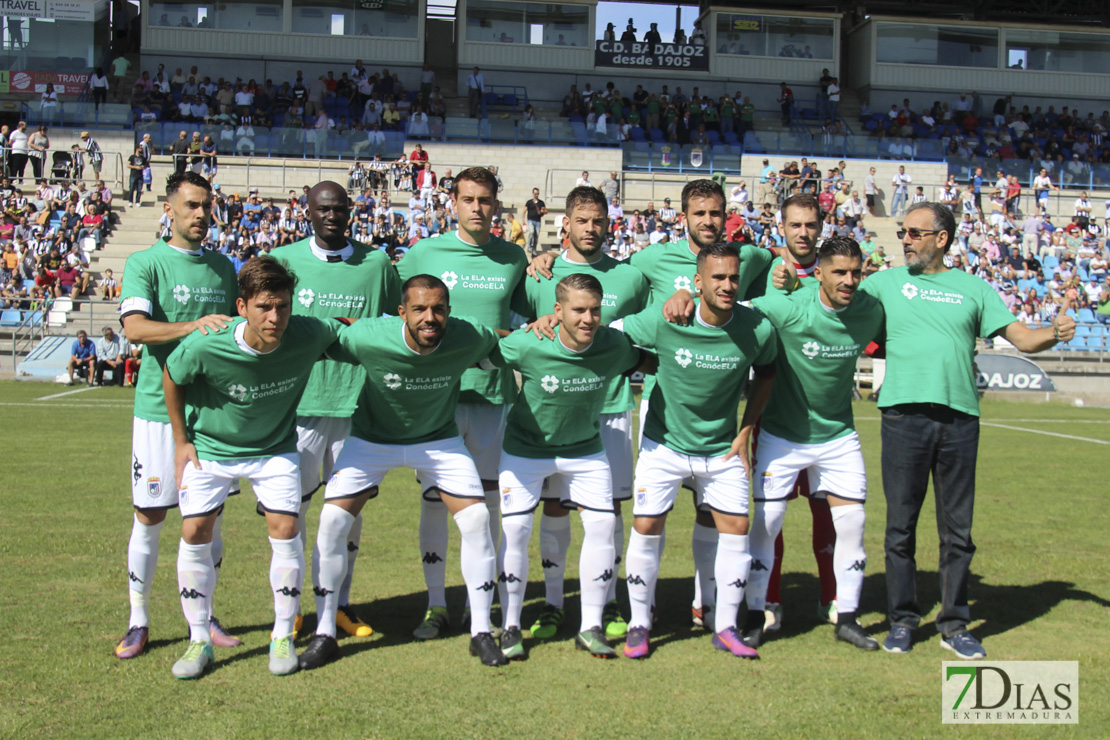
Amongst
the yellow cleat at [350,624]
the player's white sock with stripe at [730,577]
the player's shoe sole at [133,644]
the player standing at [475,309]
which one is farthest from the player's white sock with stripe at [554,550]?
the player's shoe sole at [133,644]

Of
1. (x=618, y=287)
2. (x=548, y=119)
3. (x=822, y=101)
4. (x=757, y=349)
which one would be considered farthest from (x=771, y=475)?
(x=822, y=101)

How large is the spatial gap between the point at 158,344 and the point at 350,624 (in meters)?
2.02

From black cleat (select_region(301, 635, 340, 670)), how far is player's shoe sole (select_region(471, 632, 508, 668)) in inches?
31.0

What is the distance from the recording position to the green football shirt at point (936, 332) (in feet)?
19.8

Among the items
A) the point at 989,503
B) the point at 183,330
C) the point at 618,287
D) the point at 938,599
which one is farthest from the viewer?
the point at 989,503

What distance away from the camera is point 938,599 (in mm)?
7145

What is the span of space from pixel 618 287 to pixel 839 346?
4.73 ft

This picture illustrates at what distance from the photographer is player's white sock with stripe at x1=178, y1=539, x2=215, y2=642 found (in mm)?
5582

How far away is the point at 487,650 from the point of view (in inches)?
224

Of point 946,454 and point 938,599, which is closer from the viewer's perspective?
point 946,454

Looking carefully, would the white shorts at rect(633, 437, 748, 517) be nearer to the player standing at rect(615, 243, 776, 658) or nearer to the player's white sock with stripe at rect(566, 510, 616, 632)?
the player standing at rect(615, 243, 776, 658)

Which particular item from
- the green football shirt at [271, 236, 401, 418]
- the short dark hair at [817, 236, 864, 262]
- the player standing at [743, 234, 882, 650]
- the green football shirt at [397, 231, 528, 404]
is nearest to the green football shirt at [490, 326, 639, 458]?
the green football shirt at [397, 231, 528, 404]

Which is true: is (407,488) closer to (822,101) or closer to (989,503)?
(989,503)

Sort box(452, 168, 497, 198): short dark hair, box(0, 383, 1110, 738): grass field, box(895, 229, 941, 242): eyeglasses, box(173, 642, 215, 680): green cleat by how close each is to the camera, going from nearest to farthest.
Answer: box(0, 383, 1110, 738): grass field → box(173, 642, 215, 680): green cleat → box(895, 229, 941, 242): eyeglasses → box(452, 168, 497, 198): short dark hair
